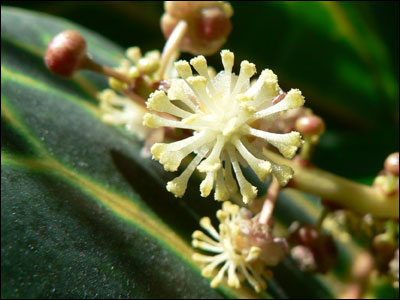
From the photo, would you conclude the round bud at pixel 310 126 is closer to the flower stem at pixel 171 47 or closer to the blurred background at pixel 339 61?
the flower stem at pixel 171 47

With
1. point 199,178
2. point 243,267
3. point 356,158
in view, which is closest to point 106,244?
point 243,267

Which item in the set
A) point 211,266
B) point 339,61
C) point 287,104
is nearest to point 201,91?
point 287,104

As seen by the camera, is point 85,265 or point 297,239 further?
point 297,239

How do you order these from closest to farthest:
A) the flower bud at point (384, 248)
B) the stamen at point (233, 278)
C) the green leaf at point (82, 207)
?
the green leaf at point (82, 207) < the stamen at point (233, 278) < the flower bud at point (384, 248)

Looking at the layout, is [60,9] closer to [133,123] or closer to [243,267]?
[133,123]

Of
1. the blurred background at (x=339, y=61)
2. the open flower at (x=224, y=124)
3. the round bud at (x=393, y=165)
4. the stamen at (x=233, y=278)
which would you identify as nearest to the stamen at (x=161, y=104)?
the open flower at (x=224, y=124)

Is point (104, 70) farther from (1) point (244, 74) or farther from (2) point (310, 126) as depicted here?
(2) point (310, 126)

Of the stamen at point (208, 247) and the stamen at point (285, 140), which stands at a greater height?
the stamen at point (285, 140)

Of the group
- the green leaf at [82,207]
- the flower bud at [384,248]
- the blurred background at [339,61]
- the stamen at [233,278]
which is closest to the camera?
the green leaf at [82,207]
